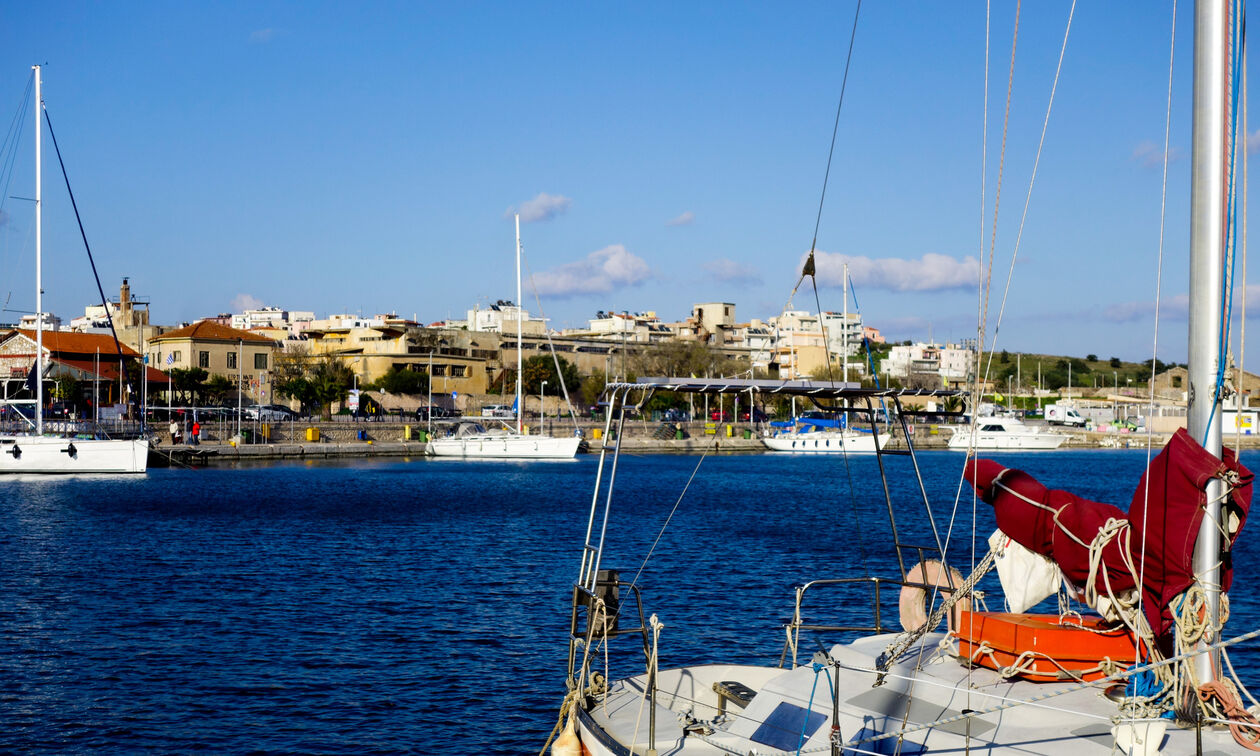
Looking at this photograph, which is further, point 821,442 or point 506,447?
point 821,442

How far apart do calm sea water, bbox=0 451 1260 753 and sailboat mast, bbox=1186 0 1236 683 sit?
27.3ft

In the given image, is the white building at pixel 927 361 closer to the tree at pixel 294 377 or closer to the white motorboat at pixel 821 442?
the white motorboat at pixel 821 442

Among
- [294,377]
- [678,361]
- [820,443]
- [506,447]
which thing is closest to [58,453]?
[506,447]

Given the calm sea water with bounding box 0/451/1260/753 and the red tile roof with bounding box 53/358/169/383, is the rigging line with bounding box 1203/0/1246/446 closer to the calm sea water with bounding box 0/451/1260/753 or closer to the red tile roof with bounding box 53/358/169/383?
the calm sea water with bounding box 0/451/1260/753

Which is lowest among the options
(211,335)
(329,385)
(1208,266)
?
(329,385)

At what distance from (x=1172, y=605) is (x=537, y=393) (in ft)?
336

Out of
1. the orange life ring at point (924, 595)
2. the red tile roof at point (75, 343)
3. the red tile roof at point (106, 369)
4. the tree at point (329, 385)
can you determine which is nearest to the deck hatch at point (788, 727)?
the orange life ring at point (924, 595)

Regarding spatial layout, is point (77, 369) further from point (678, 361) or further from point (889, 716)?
point (889, 716)

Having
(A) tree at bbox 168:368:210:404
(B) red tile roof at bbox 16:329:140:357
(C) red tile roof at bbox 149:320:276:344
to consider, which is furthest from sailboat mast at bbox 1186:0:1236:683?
(C) red tile roof at bbox 149:320:276:344

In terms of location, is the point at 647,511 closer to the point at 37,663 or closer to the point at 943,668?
the point at 37,663

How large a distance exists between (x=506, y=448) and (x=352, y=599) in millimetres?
47105

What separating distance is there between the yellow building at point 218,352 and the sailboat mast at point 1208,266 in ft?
302

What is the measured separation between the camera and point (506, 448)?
70.3 m

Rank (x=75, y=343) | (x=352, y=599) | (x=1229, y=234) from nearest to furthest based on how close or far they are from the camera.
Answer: (x=1229, y=234) → (x=352, y=599) → (x=75, y=343)
